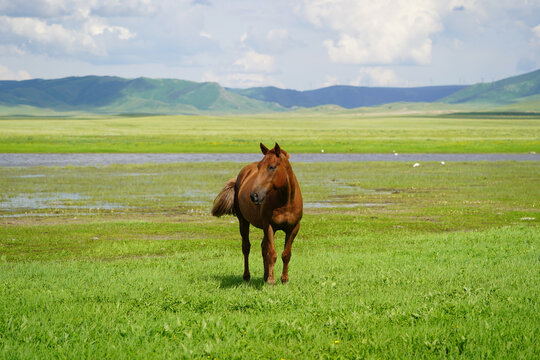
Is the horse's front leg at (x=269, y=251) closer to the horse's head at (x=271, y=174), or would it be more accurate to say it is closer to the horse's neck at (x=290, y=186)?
the horse's neck at (x=290, y=186)

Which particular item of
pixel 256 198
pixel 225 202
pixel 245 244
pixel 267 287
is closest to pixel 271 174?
pixel 256 198

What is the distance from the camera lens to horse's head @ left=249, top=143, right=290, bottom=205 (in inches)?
397

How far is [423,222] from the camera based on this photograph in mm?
23797

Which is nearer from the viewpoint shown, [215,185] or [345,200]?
[345,200]

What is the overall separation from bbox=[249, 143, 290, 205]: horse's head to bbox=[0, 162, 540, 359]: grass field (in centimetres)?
183

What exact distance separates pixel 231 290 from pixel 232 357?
3.67m

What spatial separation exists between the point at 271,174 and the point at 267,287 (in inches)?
83.8

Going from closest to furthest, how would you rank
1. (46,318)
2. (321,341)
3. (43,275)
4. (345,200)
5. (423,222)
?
(321,341) → (46,318) → (43,275) → (423,222) → (345,200)

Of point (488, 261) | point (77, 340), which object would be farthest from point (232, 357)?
point (488, 261)

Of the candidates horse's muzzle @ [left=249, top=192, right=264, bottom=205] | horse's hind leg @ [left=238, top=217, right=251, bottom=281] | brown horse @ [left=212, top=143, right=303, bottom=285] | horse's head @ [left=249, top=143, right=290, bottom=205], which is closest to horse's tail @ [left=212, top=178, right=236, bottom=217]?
horse's hind leg @ [left=238, top=217, right=251, bottom=281]

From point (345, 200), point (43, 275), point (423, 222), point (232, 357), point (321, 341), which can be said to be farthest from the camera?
point (345, 200)

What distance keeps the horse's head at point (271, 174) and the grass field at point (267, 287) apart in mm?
1829

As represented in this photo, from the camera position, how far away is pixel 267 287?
35.8ft

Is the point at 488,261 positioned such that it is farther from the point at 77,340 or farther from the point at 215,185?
the point at 215,185
